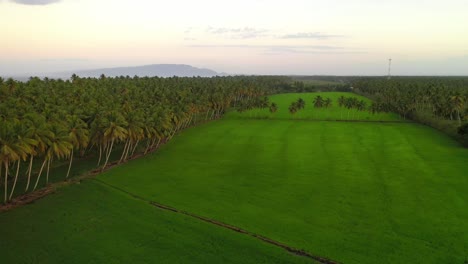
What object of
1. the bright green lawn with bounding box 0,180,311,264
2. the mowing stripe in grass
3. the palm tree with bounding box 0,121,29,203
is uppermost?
the palm tree with bounding box 0,121,29,203

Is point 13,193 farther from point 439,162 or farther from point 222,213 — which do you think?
point 439,162

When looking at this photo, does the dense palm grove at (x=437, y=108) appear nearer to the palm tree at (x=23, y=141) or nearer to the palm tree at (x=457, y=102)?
the palm tree at (x=457, y=102)

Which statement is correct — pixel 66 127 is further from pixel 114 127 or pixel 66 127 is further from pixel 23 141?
pixel 23 141

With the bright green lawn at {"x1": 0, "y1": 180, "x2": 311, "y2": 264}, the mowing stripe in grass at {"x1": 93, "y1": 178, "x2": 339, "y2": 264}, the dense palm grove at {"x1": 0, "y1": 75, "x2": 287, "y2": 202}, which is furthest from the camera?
the dense palm grove at {"x1": 0, "y1": 75, "x2": 287, "y2": 202}

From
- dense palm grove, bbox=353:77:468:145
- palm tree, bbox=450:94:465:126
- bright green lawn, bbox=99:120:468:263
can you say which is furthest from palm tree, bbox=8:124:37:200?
palm tree, bbox=450:94:465:126

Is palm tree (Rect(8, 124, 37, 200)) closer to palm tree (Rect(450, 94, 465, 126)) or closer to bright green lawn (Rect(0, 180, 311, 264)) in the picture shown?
bright green lawn (Rect(0, 180, 311, 264))

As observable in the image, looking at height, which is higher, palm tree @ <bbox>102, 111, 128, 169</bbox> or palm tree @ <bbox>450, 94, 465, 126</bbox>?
palm tree @ <bbox>450, 94, 465, 126</bbox>

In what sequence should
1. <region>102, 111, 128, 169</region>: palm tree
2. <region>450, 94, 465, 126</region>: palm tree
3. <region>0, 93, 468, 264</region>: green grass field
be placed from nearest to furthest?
1. <region>0, 93, 468, 264</region>: green grass field
2. <region>102, 111, 128, 169</region>: palm tree
3. <region>450, 94, 465, 126</region>: palm tree

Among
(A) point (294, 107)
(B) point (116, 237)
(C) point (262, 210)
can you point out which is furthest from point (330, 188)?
(A) point (294, 107)
